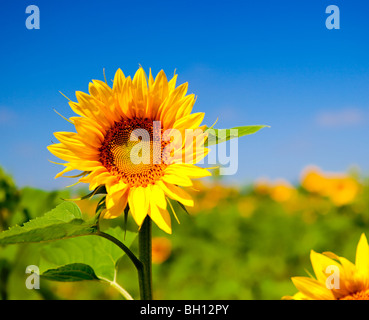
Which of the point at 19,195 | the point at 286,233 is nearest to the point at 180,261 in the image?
the point at 286,233

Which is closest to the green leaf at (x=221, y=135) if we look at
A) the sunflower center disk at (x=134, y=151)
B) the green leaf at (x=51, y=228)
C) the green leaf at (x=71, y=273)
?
the sunflower center disk at (x=134, y=151)

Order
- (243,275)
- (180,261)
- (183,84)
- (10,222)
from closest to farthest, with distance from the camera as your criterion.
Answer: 1. (183,84)
2. (10,222)
3. (243,275)
4. (180,261)

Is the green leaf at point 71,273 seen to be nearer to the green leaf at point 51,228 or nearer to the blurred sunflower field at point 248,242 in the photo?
the green leaf at point 51,228

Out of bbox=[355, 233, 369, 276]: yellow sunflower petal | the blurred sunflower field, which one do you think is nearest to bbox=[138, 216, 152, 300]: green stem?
bbox=[355, 233, 369, 276]: yellow sunflower petal

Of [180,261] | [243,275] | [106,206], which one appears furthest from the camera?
[180,261]

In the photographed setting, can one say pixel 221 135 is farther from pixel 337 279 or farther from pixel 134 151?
pixel 337 279
